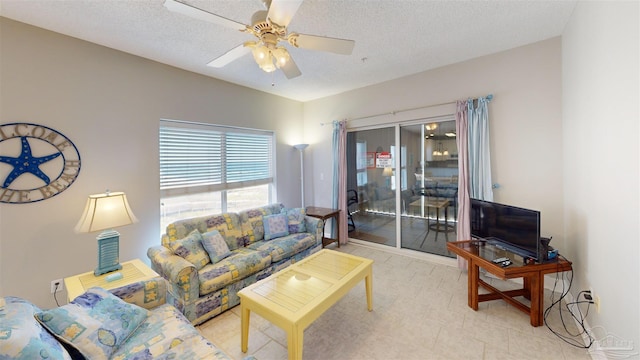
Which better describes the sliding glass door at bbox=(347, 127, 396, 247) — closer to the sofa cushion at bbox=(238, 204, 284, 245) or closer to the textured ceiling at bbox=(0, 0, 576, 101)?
the textured ceiling at bbox=(0, 0, 576, 101)

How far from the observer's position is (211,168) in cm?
361

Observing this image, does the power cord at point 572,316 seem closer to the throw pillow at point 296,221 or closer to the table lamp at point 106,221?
the throw pillow at point 296,221

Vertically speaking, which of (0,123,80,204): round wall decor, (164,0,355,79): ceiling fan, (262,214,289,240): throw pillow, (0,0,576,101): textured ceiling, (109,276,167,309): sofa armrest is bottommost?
(109,276,167,309): sofa armrest

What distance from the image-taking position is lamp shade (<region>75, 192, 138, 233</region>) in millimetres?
2008

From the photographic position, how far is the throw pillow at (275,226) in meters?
3.40

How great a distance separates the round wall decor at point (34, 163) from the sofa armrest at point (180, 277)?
123cm

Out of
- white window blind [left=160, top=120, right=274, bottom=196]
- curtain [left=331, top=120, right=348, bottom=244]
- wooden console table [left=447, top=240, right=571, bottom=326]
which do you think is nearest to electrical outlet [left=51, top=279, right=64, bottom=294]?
white window blind [left=160, top=120, right=274, bottom=196]

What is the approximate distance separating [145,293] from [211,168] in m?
2.10

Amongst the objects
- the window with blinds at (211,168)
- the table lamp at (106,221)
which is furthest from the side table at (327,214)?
the table lamp at (106,221)

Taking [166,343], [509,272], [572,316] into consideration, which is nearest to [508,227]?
[509,272]

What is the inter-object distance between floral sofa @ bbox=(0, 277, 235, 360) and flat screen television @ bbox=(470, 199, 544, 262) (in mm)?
2561

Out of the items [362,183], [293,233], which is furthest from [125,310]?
[362,183]

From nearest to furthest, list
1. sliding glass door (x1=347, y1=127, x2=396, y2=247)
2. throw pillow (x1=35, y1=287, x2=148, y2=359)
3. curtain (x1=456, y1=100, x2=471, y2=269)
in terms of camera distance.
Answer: throw pillow (x1=35, y1=287, x2=148, y2=359) → curtain (x1=456, y1=100, x2=471, y2=269) → sliding glass door (x1=347, y1=127, x2=396, y2=247)

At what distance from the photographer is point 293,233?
3.59 meters
